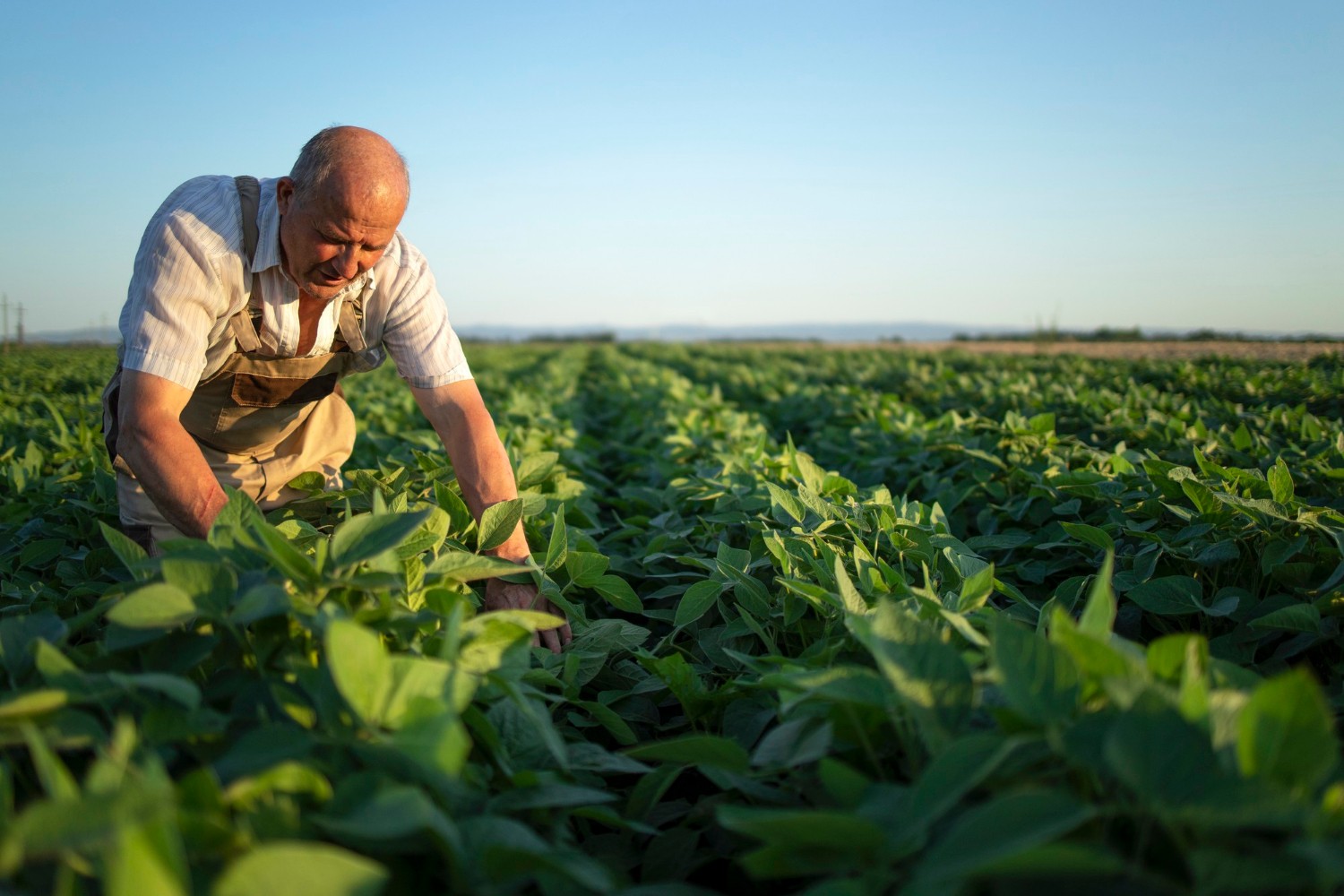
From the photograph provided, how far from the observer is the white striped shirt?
2.17m

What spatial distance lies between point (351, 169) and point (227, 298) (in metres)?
0.60

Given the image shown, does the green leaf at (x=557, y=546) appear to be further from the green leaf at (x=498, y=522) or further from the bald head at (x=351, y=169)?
the bald head at (x=351, y=169)

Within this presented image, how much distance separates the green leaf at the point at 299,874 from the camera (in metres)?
0.73

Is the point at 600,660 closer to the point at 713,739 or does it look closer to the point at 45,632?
Result: the point at 713,739

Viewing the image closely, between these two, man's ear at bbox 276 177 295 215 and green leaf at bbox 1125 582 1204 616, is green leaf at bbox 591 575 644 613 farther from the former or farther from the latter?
man's ear at bbox 276 177 295 215

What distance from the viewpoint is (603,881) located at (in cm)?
94

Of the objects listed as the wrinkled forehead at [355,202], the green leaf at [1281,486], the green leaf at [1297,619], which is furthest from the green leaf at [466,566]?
the green leaf at [1281,486]

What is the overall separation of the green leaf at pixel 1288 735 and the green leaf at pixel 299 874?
897 millimetres

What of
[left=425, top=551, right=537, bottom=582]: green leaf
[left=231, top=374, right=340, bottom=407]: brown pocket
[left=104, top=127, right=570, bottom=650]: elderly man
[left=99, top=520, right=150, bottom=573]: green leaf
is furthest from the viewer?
[left=231, top=374, right=340, bottom=407]: brown pocket

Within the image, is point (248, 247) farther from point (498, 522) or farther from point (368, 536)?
point (368, 536)

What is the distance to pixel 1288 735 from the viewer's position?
0.85 meters

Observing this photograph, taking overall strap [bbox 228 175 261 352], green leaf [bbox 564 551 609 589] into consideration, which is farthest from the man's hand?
overall strap [bbox 228 175 261 352]

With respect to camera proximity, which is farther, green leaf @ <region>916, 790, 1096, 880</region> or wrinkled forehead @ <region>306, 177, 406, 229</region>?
wrinkled forehead @ <region>306, 177, 406, 229</region>

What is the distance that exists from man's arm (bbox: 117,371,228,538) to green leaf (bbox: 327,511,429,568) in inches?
37.5
